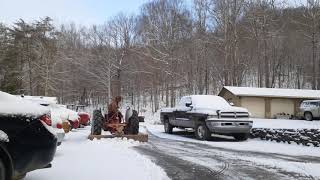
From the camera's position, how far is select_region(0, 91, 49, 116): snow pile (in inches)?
268

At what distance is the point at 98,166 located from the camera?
995 centimetres

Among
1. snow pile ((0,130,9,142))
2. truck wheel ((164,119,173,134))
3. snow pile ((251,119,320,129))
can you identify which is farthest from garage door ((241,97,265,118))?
snow pile ((0,130,9,142))

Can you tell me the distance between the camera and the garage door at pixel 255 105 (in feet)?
159

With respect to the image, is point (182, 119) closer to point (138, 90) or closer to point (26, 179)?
point (26, 179)

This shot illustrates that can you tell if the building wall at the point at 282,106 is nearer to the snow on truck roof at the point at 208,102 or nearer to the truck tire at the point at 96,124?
the snow on truck roof at the point at 208,102

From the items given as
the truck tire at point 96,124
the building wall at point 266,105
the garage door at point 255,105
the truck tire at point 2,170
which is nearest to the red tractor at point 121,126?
the truck tire at point 96,124

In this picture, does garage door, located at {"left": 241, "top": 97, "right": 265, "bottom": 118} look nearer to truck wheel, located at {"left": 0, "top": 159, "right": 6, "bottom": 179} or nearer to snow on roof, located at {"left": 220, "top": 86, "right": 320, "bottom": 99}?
snow on roof, located at {"left": 220, "top": 86, "right": 320, "bottom": 99}

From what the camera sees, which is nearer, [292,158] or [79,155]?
[79,155]

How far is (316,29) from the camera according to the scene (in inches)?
2355

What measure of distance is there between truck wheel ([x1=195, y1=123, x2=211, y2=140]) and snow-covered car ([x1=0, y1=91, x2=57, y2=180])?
12.1m

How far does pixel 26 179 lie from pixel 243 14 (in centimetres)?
5342

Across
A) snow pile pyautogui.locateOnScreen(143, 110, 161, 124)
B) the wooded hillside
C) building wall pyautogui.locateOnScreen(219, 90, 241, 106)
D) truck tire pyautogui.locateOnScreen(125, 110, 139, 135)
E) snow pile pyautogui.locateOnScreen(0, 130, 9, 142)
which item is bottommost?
snow pile pyautogui.locateOnScreen(143, 110, 161, 124)

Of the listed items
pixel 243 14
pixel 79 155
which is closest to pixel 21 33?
pixel 243 14

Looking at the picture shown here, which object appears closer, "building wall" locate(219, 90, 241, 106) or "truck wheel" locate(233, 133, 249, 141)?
"truck wheel" locate(233, 133, 249, 141)
